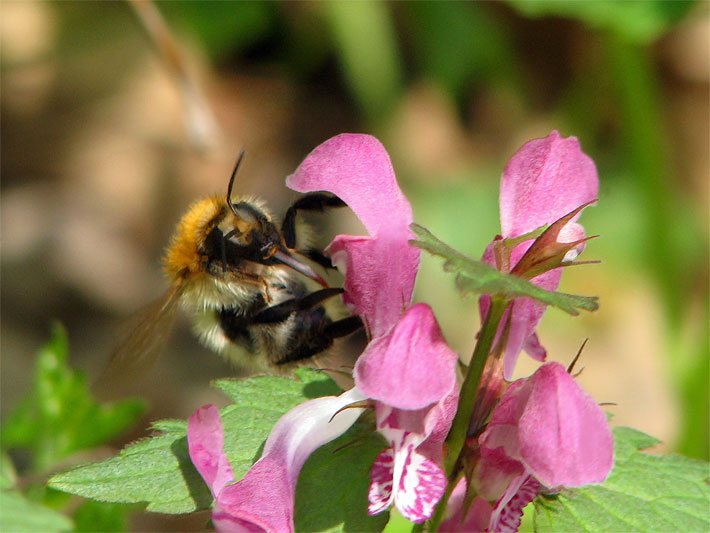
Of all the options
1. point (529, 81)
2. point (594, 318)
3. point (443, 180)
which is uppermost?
point (529, 81)

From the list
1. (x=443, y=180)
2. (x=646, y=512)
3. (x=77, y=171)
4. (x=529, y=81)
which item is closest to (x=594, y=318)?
(x=443, y=180)

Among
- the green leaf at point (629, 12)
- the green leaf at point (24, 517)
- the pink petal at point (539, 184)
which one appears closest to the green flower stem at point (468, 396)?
the pink petal at point (539, 184)

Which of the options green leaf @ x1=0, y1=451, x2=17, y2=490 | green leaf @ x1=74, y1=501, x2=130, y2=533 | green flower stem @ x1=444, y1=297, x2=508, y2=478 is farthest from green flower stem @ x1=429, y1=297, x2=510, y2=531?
green leaf @ x1=74, y1=501, x2=130, y2=533

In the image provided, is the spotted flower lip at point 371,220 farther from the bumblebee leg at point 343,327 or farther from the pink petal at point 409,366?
the bumblebee leg at point 343,327

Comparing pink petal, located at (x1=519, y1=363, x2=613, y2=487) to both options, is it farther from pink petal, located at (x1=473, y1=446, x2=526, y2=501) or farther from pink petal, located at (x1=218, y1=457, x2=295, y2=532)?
pink petal, located at (x1=218, y1=457, x2=295, y2=532)

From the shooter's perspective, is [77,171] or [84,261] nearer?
[84,261]

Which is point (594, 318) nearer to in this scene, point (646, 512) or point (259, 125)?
point (259, 125)
